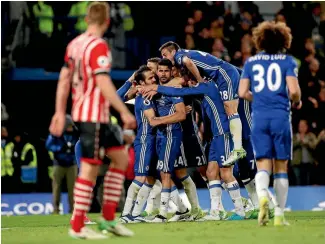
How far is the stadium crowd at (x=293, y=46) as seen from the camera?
65.3 ft

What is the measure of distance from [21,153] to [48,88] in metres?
2.83

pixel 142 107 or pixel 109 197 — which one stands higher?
pixel 142 107

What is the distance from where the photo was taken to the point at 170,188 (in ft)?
40.9

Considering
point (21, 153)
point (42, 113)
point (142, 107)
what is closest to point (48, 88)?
point (42, 113)

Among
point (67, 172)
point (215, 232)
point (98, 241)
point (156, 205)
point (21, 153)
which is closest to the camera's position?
point (98, 241)

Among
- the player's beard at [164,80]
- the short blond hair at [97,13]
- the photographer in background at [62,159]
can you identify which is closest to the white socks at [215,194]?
the player's beard at [164,80]

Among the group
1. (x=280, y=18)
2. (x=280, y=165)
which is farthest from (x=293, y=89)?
(x=280, y=18)

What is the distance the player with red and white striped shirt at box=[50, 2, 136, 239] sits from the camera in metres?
8.73

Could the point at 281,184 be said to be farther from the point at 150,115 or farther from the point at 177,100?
the point at 150,115

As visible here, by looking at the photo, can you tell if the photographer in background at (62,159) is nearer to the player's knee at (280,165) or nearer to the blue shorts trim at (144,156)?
the blue shorts trim at (144,156)

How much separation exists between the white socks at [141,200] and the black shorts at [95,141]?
12.8 ft

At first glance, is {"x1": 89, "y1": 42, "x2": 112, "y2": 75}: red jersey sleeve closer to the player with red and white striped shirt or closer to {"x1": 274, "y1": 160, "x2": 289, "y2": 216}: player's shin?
the player with red and white striped shirt

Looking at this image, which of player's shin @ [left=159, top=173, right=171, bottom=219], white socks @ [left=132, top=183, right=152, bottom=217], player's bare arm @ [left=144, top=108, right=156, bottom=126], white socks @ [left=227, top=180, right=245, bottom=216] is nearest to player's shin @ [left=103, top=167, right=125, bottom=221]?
player's shin @ [left=159, top=173, right=171, bottom=219]

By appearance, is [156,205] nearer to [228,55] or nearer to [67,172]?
[67,172]
